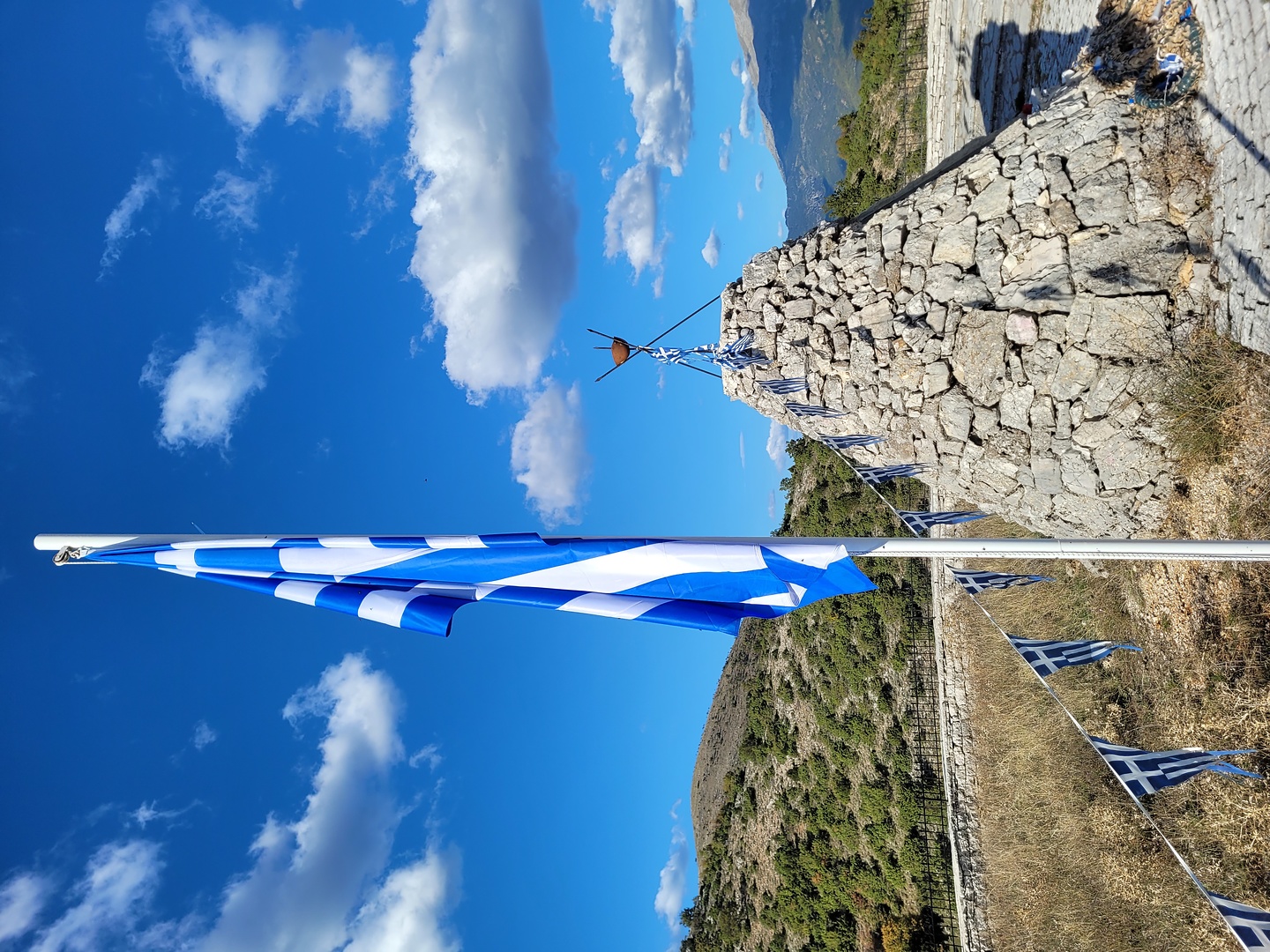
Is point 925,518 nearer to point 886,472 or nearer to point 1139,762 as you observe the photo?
point 1139,762

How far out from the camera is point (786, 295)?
9812 mm

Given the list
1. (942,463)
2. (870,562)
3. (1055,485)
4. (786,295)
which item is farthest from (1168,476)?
(870,562)

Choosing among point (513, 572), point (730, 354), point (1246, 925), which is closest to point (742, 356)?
point (730, 354)

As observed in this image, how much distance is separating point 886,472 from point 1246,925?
605 cm

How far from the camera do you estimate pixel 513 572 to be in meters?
4.67

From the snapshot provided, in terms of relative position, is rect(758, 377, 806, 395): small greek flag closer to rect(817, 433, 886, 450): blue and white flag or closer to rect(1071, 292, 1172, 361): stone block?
rect(817, 433, 886, 450): blue and white flag

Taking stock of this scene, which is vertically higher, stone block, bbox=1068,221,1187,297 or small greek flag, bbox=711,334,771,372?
small greek flag, bbox=711,334,771,372

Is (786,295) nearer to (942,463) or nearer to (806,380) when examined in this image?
(806,380)

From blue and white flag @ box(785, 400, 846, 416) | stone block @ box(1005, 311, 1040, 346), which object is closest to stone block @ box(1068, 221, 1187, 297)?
stone block @ box(1005, 311, 1040, 346)

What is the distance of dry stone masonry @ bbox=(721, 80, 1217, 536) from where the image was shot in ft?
22.4

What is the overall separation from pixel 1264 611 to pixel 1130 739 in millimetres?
2916

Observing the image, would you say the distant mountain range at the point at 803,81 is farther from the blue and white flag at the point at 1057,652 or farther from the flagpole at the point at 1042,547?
the flagpole at the point at 1042,547

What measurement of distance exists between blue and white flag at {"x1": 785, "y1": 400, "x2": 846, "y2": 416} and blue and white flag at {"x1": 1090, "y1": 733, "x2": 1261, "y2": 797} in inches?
214

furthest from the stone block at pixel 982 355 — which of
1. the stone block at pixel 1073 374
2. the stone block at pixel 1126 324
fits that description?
the stone block at pixel 1126 324
